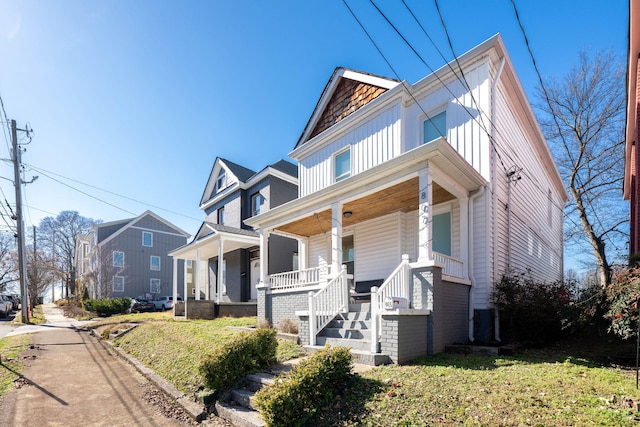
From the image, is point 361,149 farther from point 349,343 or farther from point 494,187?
point 349,343

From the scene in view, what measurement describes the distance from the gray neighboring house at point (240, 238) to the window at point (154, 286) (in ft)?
51.0

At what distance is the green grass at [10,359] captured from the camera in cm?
729

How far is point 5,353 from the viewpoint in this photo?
10.1 meters

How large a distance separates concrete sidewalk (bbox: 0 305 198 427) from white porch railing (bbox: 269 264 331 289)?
4302 millimetres

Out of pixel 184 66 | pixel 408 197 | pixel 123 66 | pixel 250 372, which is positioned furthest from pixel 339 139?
pixel 250 372

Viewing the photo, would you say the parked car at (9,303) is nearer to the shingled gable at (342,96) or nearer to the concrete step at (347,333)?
the shingled gable at (342,96)

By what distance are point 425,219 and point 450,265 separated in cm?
158

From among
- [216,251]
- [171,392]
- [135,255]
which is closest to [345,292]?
[171,392]

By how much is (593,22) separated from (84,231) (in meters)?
52.5

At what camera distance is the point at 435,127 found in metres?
11.0

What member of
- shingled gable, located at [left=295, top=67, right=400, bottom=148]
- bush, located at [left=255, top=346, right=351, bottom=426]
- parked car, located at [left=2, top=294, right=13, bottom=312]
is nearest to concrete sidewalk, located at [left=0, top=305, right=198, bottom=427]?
bush, located at [left=255, top=346, right=351, bottom=426]

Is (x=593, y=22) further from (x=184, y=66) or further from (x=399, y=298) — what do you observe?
(x=184, y=66)

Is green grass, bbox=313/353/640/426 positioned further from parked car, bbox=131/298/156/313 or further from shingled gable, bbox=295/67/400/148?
parked car, bbox=131/298/156/313

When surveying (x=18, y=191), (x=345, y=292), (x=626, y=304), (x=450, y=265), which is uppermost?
(x=18, y=191)
